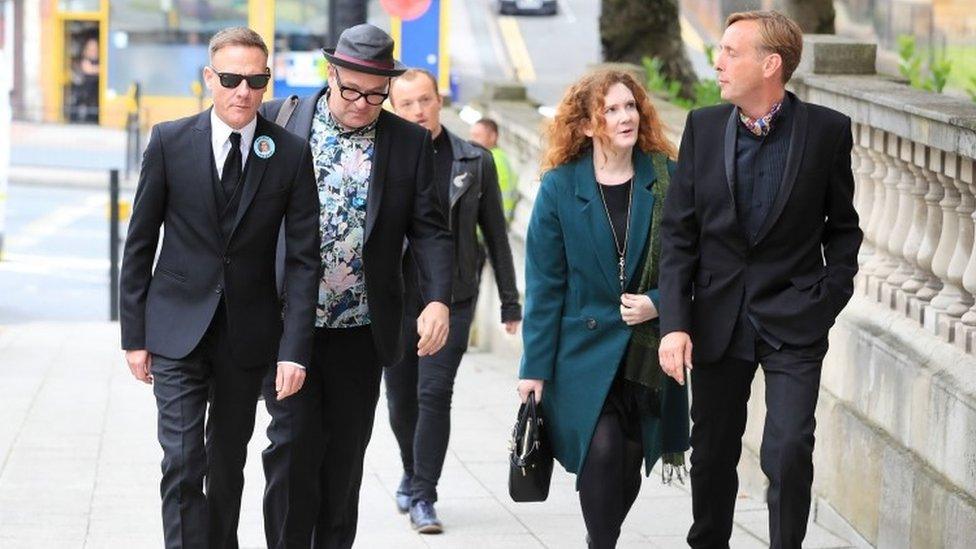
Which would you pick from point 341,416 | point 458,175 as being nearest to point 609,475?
point 341,416

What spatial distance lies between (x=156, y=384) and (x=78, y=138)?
88.3 feet

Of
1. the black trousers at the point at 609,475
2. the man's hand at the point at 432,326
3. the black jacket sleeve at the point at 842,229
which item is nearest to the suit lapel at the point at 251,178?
the man's hand at the point at 432,326

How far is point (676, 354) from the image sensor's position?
5699mm

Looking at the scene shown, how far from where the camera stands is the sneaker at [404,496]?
315 inches

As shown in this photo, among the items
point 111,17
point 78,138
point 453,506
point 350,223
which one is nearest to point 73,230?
point 78,138

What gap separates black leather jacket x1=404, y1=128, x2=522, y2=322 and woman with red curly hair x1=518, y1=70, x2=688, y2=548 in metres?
1.52

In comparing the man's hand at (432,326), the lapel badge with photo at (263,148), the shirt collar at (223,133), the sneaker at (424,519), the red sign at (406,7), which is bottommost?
the sneaker at (424,519)

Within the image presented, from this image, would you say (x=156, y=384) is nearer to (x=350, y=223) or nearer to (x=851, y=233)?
(x=350, y=223)

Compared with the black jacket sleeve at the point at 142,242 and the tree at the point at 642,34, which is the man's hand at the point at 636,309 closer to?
the black jacket sleeve at the point at 142,242

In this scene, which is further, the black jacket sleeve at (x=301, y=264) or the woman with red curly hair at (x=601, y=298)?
the woman with red curly hair at (x=601, y=298)

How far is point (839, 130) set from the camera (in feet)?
18.6

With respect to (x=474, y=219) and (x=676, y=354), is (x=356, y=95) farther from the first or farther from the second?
(x=474, y=219)

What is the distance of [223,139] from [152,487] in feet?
10.0

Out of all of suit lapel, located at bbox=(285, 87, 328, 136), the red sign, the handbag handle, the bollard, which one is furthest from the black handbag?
the bollard
